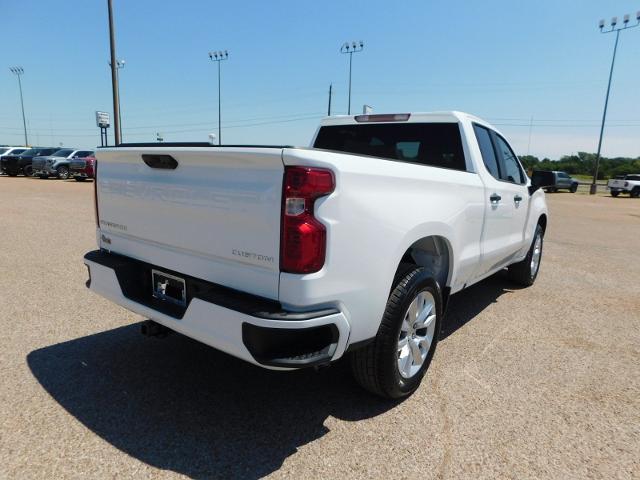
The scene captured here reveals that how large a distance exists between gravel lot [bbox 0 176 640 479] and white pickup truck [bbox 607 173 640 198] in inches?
1323

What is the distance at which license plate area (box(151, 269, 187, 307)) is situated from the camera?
259cm

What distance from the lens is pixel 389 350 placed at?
2617mm

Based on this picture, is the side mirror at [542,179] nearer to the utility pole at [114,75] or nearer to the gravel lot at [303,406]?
the gravel lot at [303,406]

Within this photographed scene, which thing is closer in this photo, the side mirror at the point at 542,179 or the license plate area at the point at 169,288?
the license plate area at the point at 169,288

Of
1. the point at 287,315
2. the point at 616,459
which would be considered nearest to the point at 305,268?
the point at 287,315

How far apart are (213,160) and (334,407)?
1.63 m

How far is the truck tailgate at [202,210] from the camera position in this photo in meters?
2.14

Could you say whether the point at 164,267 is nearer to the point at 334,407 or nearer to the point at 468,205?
the point at 334,407

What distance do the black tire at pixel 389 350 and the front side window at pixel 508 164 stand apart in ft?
7.23

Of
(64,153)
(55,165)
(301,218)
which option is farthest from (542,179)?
(64,153)

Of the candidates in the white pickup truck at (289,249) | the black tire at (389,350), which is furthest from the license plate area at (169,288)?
the black tire at (389,350)

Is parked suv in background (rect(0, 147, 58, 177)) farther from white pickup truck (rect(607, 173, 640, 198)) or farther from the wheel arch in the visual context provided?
white pickup truck (rect(607, 173, 640, 198))

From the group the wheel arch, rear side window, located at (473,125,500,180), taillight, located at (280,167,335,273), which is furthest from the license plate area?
rear side window, located at (473,125,500,180)

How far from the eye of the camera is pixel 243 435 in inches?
97.7
